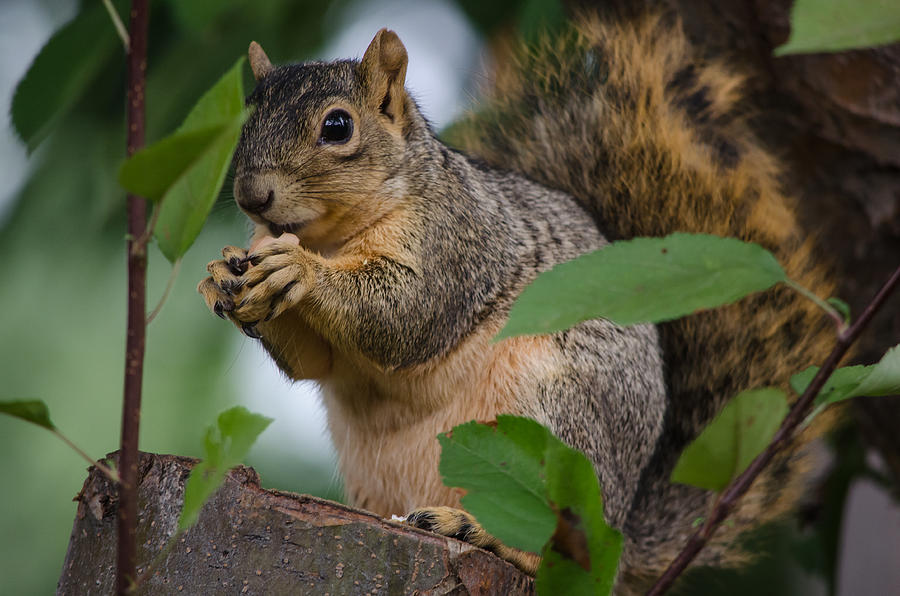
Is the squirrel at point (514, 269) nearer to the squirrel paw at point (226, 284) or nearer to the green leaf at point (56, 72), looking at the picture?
the squirrel paw at point (226, 284)

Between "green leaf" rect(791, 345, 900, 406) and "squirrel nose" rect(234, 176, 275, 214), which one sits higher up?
"squirrel nose" rect(234, 176, 275, 214)

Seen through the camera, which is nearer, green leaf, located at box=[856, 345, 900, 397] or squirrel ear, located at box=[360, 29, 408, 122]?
green leaf, located at box=[856, 345, 900, 397]

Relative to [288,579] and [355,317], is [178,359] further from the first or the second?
[288,579]

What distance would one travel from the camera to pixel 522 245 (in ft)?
4.68

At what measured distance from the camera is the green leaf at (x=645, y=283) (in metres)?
0.53

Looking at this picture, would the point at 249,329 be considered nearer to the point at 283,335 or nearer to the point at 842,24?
the point at 283,335

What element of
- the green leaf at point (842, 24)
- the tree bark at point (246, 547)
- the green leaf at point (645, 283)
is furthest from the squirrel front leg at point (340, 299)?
the green leaf at point (842, 24)

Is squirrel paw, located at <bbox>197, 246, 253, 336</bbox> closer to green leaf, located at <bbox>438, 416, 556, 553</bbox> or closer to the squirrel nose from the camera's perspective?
the squirrel nose

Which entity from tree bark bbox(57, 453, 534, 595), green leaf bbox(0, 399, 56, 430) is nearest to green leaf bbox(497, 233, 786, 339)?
green leaf bbox(0, 399, 56, 430)

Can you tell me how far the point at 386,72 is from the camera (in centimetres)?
131

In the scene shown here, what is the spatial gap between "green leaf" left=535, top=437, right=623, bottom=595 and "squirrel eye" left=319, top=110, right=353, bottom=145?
2.22ft

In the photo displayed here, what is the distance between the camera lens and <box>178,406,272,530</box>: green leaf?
525 millimetres

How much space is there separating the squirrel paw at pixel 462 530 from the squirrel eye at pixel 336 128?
503 mm

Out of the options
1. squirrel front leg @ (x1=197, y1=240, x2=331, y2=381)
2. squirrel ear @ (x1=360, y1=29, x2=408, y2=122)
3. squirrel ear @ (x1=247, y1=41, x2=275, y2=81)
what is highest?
squirrel ear @ (x1=247, y1=41, x2=275, y2=81)
